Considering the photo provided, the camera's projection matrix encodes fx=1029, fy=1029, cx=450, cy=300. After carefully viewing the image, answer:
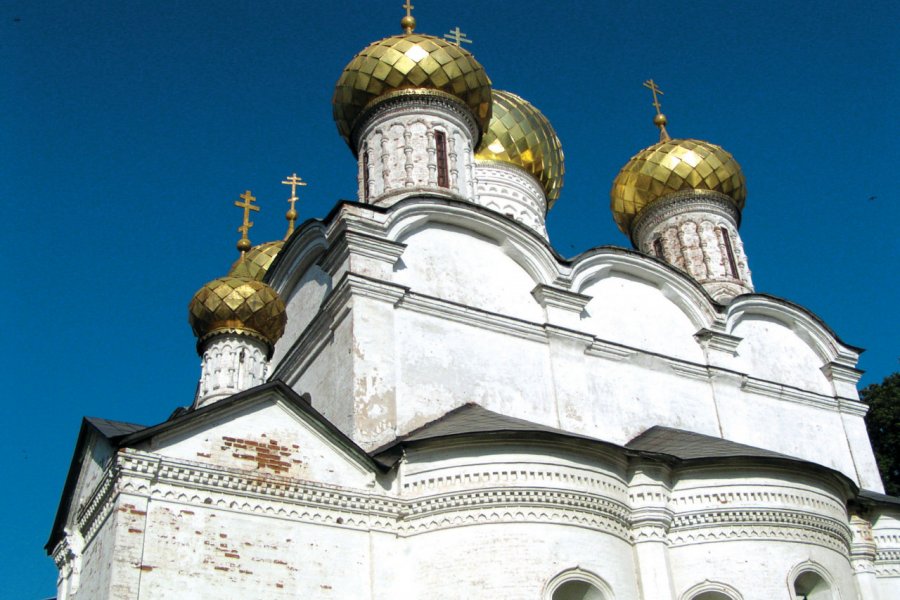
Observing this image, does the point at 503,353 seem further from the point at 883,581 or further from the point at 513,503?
the point at 883,581

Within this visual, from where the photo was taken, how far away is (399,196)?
1156cm

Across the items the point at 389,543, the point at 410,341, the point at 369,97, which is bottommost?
the point at 389,543

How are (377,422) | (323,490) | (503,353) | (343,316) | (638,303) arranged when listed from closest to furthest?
(323,490) < (377,422) < (343,316) < (503,353) < (638,303)

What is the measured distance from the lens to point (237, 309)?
34.3 ft

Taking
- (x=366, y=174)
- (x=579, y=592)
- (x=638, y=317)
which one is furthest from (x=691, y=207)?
(x=579, y=592)

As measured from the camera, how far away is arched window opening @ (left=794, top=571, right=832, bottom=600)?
29.9 ft

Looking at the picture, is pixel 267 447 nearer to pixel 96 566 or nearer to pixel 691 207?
pixel 96 566

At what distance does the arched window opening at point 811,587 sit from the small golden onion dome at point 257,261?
8408 millimetres

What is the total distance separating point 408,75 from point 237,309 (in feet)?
12.3

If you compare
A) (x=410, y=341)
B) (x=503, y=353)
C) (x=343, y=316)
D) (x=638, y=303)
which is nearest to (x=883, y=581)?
(x=638, y=303)

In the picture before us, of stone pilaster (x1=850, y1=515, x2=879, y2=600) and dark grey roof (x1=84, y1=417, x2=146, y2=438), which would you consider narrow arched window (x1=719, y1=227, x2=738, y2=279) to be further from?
dark grey roof (x1=84, y1=417, x2=146, y2=438)

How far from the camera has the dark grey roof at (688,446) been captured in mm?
9289

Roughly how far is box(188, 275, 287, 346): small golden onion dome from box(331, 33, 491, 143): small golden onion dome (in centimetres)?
312

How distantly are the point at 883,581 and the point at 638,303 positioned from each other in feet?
12.6
